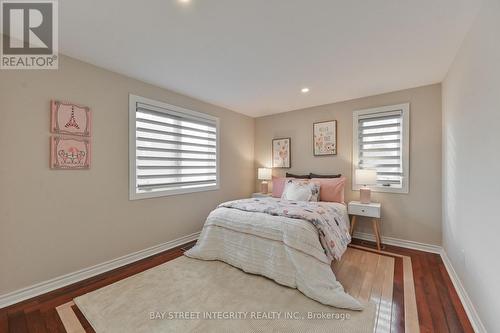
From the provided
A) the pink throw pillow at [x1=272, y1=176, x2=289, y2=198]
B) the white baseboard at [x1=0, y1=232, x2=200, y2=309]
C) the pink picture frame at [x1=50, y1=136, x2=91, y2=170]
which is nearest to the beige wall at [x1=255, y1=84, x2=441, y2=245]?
the pink throw pillow at [x1=272, y1=176, x2=289, y2=198]

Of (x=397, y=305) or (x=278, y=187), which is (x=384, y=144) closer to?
(x=278, y=187)

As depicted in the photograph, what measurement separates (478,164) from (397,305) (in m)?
1.33

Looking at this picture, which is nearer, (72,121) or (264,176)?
(72,121)

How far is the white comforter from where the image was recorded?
1.94m

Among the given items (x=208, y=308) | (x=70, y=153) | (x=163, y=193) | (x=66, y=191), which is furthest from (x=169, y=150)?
(x=208, y=308)

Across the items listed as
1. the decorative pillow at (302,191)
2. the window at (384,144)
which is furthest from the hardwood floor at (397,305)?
the decorative pillow at (302,191)

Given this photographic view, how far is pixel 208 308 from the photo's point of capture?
1807mm

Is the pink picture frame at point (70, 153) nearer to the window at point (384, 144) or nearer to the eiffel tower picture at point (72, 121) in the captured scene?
the eiffel tower picture at point (72, 121)

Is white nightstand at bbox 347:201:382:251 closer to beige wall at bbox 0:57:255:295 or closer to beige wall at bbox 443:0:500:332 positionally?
beige wall at bbox 443:0:500:332

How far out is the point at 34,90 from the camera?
2053 millimetres

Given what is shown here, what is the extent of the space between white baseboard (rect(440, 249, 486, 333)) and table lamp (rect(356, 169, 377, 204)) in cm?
114

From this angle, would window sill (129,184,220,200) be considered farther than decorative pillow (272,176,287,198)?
No

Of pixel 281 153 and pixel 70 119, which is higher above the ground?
pixel 70 119

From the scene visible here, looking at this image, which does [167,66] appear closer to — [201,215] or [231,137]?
[231,137]
